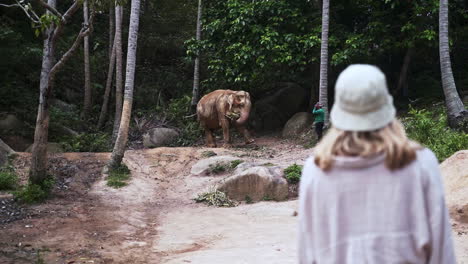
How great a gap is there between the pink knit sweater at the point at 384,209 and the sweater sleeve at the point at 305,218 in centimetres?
2

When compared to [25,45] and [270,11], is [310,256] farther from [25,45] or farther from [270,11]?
[25,45]

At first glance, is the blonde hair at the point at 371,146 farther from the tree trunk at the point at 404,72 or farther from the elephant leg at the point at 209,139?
the tree trunk at the point at 404,72

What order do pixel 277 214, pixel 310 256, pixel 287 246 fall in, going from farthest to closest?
pixel 277 214 → pixel 287 246 → pixel 310 256

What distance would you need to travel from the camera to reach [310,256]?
1.90 meters

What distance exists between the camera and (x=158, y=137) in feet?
52.8

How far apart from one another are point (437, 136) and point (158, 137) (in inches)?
350

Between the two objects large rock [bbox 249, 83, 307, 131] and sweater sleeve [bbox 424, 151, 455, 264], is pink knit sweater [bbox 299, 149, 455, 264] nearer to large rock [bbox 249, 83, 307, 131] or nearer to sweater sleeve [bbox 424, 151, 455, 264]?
sweater sleeve [bbox 424, 151, 455, 264]

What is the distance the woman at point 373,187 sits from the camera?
170 cm

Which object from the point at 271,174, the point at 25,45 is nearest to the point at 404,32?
the point at 271,174

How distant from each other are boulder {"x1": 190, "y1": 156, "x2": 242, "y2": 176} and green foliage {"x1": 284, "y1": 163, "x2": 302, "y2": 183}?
1612 mm

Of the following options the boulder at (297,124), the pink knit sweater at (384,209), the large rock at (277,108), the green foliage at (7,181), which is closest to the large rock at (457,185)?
the pink knit sweater at (384,209)

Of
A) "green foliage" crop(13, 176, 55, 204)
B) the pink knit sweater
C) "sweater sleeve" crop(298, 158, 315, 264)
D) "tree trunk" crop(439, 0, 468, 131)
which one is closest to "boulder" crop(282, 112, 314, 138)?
"tree trunk" crop(439, 0, 468, 131)

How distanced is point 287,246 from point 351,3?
12.4 meters

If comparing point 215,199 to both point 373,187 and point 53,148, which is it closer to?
point 53,148
